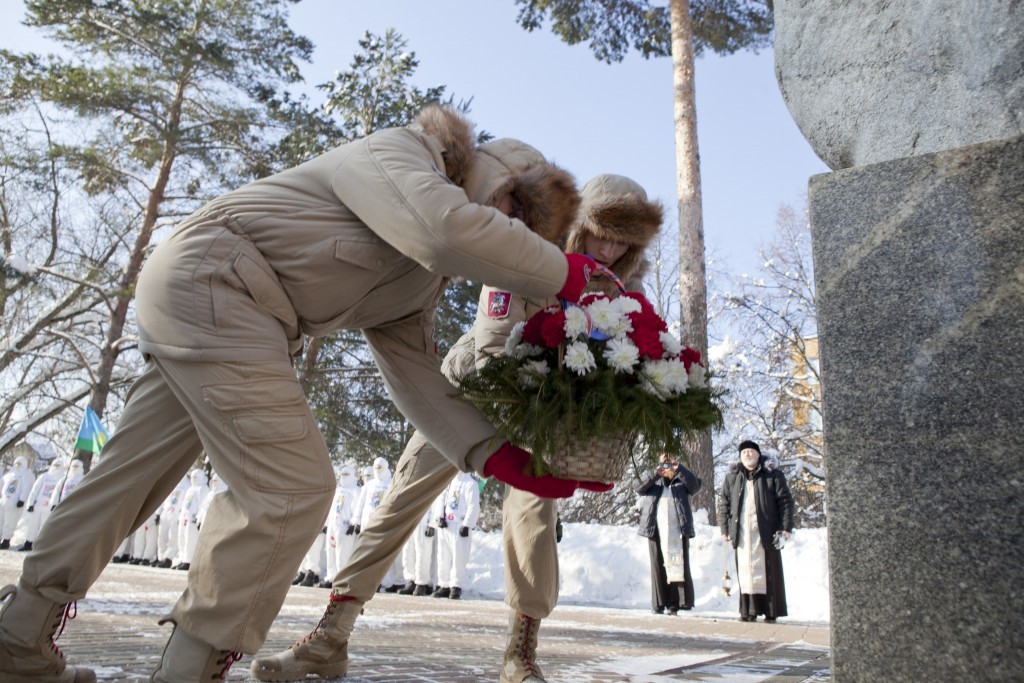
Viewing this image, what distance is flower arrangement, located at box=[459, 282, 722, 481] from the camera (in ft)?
8.13

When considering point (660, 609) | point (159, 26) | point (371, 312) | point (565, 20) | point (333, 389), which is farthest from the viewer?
point (333, 389)

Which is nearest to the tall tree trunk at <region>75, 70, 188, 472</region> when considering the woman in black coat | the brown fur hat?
the woman in black coat

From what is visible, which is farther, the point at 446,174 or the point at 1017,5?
the point at 446,174

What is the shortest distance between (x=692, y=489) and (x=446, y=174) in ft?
34.4

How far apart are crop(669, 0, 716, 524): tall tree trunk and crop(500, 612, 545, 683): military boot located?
1105 centimetres

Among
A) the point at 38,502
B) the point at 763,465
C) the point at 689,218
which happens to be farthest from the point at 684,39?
the point at 38,502

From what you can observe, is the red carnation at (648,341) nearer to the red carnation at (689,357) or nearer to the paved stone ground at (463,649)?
the red carnation at (689,357)

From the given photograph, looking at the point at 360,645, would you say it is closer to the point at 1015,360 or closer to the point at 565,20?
the point at 1015,360

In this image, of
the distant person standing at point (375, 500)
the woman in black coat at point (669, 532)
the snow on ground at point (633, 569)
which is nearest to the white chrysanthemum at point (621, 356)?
the woman in black coat at point (669, 532)

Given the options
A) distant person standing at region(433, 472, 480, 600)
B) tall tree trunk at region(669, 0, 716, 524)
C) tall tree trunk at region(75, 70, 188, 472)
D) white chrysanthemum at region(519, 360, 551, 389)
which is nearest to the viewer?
white chrysanthemum at region(519, 360, 551, 389)

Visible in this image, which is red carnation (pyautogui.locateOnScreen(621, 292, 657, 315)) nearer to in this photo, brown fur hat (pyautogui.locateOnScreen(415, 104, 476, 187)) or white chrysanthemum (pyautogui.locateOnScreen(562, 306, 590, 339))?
white chrysanthemum (pyautogui.locateOnScreen(562, 306, 590, 339))

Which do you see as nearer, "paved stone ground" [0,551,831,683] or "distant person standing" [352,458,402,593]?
"paved stone ground" [0,551,831,683]

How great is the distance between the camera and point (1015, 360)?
189cm

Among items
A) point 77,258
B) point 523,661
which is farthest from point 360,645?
point 77,258
